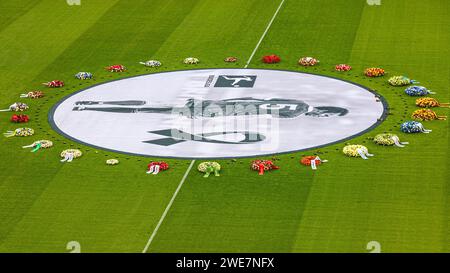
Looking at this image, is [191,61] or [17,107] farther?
[191,61]

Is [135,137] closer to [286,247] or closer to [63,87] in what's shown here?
[63,87]

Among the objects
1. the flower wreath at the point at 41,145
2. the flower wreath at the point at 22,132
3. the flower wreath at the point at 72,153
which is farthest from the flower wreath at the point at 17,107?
the flower wreath at the point at 72,153

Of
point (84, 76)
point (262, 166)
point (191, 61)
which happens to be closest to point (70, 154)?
point (262, 166)

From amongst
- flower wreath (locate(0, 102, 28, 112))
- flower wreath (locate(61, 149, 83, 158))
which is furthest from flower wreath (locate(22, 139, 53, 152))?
Answer: flower wreath (locate(0, 102, 28, 112))

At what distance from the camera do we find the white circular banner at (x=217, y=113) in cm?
7831

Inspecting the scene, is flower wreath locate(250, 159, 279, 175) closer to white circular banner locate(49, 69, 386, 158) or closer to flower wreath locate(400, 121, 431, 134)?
white circular banner locate(49, 69, 386, 158)

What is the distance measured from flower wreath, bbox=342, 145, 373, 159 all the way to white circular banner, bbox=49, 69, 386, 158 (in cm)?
218

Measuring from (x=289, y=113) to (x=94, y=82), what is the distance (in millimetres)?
16776

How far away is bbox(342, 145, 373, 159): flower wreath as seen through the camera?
75.8m

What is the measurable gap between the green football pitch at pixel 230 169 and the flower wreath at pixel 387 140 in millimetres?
501

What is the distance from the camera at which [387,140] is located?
77562mm

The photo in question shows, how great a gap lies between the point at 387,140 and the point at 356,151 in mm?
2874

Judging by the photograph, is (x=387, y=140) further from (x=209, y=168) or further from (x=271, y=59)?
(x=271, y=59)

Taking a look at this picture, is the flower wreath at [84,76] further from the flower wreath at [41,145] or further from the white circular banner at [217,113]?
the flower wreath at [41,145]
